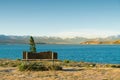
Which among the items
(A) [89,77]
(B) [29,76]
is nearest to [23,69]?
(B) [29,76]

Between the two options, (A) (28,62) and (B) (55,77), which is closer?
(B) (55,77)

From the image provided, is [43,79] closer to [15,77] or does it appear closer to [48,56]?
[15,77]

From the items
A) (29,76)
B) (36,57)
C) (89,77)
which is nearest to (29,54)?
(36,57)

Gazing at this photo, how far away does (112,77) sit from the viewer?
71.6ft

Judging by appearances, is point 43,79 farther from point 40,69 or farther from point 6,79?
point 40,69

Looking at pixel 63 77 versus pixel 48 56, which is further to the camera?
pixel 48 56

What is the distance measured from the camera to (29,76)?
22.3 metres

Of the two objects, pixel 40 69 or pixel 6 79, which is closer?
pixel 6 79

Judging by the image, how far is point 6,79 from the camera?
21047mm

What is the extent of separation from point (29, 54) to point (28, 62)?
0.98 metres

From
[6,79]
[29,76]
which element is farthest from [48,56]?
[6,79]

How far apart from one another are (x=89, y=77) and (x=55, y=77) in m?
2.17

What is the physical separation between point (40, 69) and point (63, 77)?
421 centimetres

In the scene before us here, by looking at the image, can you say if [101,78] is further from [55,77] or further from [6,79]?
[6,79]
